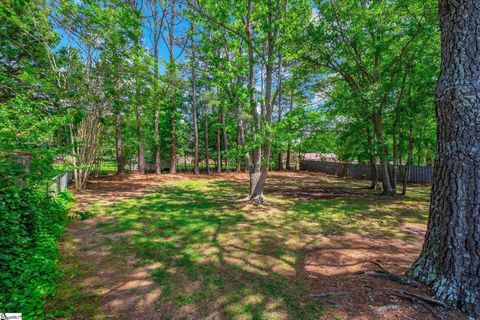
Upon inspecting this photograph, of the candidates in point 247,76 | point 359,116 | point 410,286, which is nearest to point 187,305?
point 410,286

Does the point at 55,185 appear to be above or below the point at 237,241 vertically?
above

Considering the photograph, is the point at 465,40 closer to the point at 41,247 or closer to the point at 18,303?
the point at 18,303

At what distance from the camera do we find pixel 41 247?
9.53ft

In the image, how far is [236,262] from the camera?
3.26 metres

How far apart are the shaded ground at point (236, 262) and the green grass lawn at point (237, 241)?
2cm

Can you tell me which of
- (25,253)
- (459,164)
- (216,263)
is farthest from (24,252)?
(459,164)

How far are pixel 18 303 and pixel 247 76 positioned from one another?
7.05 m

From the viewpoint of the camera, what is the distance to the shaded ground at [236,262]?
2.20 metres

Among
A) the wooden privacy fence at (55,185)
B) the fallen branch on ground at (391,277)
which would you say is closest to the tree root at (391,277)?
the fallen branch on ground at (391,277)

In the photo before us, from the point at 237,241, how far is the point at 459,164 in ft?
10.5

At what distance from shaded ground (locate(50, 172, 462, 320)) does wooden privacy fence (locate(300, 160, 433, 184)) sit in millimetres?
8449

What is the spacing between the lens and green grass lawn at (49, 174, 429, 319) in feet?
7.74

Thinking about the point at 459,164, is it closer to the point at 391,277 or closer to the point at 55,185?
the point at 391,277

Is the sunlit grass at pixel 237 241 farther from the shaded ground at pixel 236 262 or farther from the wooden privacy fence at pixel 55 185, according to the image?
the wooden privacy fence at pixel 55 185
